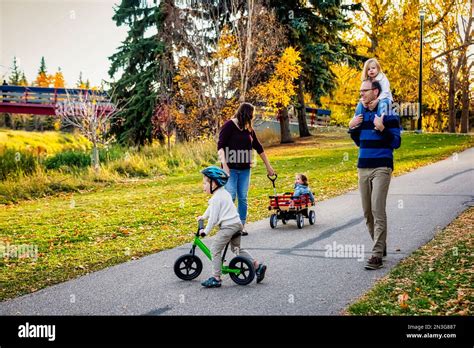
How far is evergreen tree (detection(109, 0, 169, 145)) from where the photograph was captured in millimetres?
25281

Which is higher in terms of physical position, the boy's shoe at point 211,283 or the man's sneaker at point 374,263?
the man's sneaker at point 374,263

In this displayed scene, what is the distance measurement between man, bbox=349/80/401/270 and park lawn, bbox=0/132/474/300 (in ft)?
A: 9.35

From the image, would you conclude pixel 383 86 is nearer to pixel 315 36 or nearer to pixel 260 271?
pixel 260 271

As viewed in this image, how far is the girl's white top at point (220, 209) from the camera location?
213 inches

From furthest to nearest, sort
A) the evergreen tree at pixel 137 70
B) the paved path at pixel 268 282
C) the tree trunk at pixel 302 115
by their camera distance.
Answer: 1. the tree trunk at pixel 302 115
2. the evergreen tree at pixel 137 70
3. the paved path at pixel 268 282

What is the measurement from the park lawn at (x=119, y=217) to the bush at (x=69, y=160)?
2.22 m

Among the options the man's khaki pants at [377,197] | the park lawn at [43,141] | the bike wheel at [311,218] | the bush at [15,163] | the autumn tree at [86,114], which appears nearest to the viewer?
the man's khaki pants at [377,197]

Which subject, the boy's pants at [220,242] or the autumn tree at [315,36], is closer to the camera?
the boy's pants at [220,242]

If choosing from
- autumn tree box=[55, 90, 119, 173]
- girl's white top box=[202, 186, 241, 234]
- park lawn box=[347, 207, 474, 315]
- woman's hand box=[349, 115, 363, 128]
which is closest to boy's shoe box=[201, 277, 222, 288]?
girl's white top box=[202, 186, 241, 234]

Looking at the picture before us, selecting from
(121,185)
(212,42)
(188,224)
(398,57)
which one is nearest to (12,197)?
(121,185)

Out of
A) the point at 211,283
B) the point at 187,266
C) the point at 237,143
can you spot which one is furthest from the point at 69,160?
the point at 211,283

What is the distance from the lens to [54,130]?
2172 centimetres

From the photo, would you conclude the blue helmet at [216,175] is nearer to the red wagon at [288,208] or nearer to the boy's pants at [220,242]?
the boy's pants at [220,242]

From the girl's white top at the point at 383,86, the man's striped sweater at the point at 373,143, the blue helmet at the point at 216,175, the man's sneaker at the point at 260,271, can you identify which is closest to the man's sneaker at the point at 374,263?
the man's striped sweater at the point at 373,143
